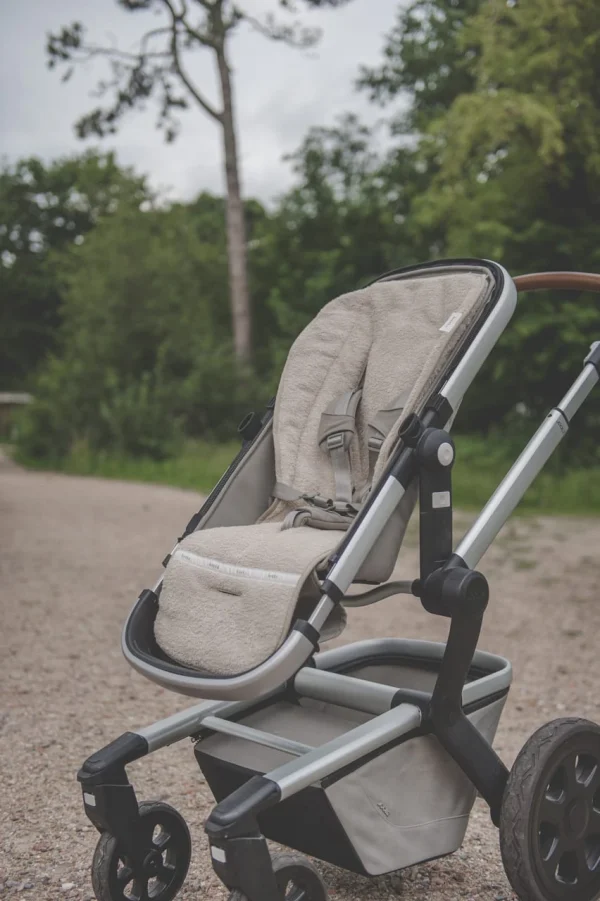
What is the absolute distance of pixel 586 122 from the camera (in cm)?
1198

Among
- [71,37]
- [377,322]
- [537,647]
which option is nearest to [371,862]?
[377,322]

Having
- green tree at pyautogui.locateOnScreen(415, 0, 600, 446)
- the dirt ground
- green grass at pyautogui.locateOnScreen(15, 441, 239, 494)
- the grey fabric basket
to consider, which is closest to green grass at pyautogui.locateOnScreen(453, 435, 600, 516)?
the dirt ground

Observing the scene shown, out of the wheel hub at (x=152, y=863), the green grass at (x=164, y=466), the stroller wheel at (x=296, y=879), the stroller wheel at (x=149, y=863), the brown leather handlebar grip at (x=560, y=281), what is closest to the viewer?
the stroller wheel at (x=296, y=879)

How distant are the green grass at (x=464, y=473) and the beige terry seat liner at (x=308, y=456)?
27.1 feet

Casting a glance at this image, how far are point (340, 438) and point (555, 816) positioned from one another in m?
1.25

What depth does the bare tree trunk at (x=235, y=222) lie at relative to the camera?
1933 cm

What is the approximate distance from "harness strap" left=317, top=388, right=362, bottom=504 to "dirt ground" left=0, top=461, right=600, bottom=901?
119cm

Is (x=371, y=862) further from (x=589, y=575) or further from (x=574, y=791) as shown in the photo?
(x=589, y=575)

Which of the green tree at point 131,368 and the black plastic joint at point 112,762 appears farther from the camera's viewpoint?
the green tree at point 131,368

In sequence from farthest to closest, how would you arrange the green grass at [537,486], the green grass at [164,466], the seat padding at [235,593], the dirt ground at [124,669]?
the green grass at [164,466]
the green grass at [537,486]
the dirt ground at [124,669]
the seat padding at [235,593]

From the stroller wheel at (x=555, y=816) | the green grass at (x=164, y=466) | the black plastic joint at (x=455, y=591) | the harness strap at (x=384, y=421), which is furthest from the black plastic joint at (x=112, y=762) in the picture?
the green grass at (x=164, y=466)

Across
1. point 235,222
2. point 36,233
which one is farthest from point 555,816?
point 36,233

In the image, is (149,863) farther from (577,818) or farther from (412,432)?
(412,432)

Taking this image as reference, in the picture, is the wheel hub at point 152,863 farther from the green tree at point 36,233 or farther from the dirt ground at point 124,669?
the green tree at point 36,233
